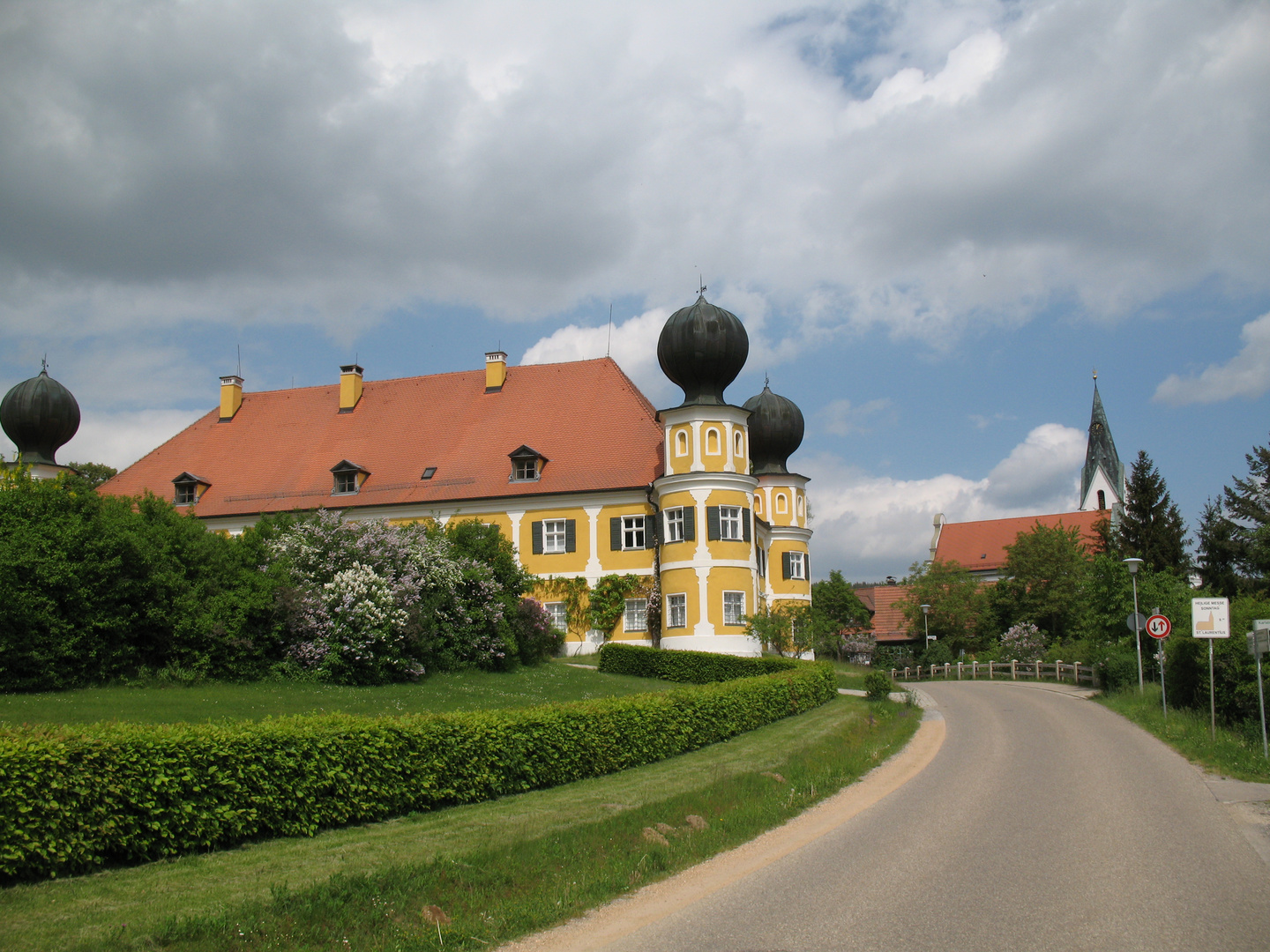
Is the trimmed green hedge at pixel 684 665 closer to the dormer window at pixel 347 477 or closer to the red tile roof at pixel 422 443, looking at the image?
the red tile roof at pixel 422 443

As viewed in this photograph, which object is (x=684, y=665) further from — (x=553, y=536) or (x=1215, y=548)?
(x=1215, y=548)

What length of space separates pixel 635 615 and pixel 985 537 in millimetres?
60311

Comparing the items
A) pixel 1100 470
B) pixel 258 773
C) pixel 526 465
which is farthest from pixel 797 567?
pixel 1100 470

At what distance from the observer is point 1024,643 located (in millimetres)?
55656

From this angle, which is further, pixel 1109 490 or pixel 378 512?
pixel 1109 490

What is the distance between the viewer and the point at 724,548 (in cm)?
3834

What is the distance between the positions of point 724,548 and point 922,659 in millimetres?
26747

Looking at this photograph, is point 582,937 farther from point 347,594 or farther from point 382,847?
point 347,594

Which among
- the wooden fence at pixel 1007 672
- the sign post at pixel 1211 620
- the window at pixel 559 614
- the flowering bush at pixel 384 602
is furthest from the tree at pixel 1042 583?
the sign post at pixel 1211 620

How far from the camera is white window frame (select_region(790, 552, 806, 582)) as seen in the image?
156 ft

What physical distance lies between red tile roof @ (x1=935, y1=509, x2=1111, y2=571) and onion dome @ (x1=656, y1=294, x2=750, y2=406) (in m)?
55.2

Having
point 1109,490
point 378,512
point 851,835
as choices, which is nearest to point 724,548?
point 378,512

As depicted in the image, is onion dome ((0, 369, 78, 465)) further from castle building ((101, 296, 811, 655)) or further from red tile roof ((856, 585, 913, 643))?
red tile roof ((856, 585, 913, 643))

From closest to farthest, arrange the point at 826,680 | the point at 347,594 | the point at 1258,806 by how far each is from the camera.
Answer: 1. the point at 1258,806
2. the point at 347,594
3. the point at 826,680
